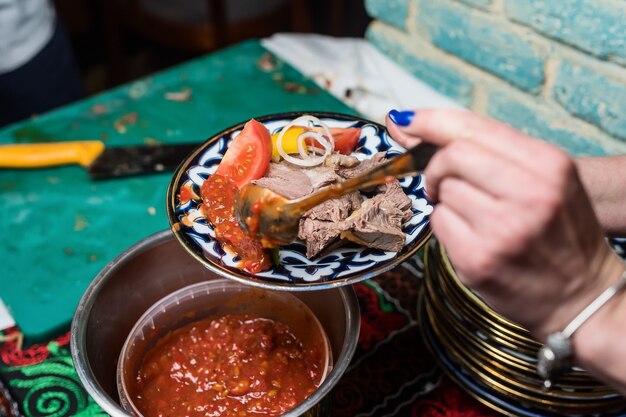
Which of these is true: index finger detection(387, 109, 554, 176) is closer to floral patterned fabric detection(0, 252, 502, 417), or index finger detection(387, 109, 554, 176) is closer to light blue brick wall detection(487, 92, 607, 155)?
floral patterned fabric detection(0, 252, 502, 417)

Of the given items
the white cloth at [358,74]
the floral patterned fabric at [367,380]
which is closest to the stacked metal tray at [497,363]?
the floral patterned fabric at [367,380]

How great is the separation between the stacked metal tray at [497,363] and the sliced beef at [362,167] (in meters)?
0.21

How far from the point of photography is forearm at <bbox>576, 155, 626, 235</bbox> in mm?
1115

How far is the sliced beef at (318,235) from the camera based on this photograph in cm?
109

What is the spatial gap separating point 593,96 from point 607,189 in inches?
26.7

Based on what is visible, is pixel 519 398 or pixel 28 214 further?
pixel 28 214

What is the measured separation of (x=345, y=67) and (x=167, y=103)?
641 mm

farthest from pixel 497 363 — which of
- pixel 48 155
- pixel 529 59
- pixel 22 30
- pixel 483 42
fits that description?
pixel 22 30

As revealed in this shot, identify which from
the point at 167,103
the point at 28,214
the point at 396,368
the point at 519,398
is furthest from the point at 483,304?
the point at 167,103

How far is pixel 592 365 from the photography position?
83cm

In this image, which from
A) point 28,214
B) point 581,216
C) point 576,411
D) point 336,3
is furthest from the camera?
point 336,3

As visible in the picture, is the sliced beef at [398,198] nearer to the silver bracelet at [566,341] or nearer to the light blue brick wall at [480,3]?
the silver bracelet at [566,341]

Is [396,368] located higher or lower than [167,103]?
lower

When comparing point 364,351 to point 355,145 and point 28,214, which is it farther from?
point 28,214
